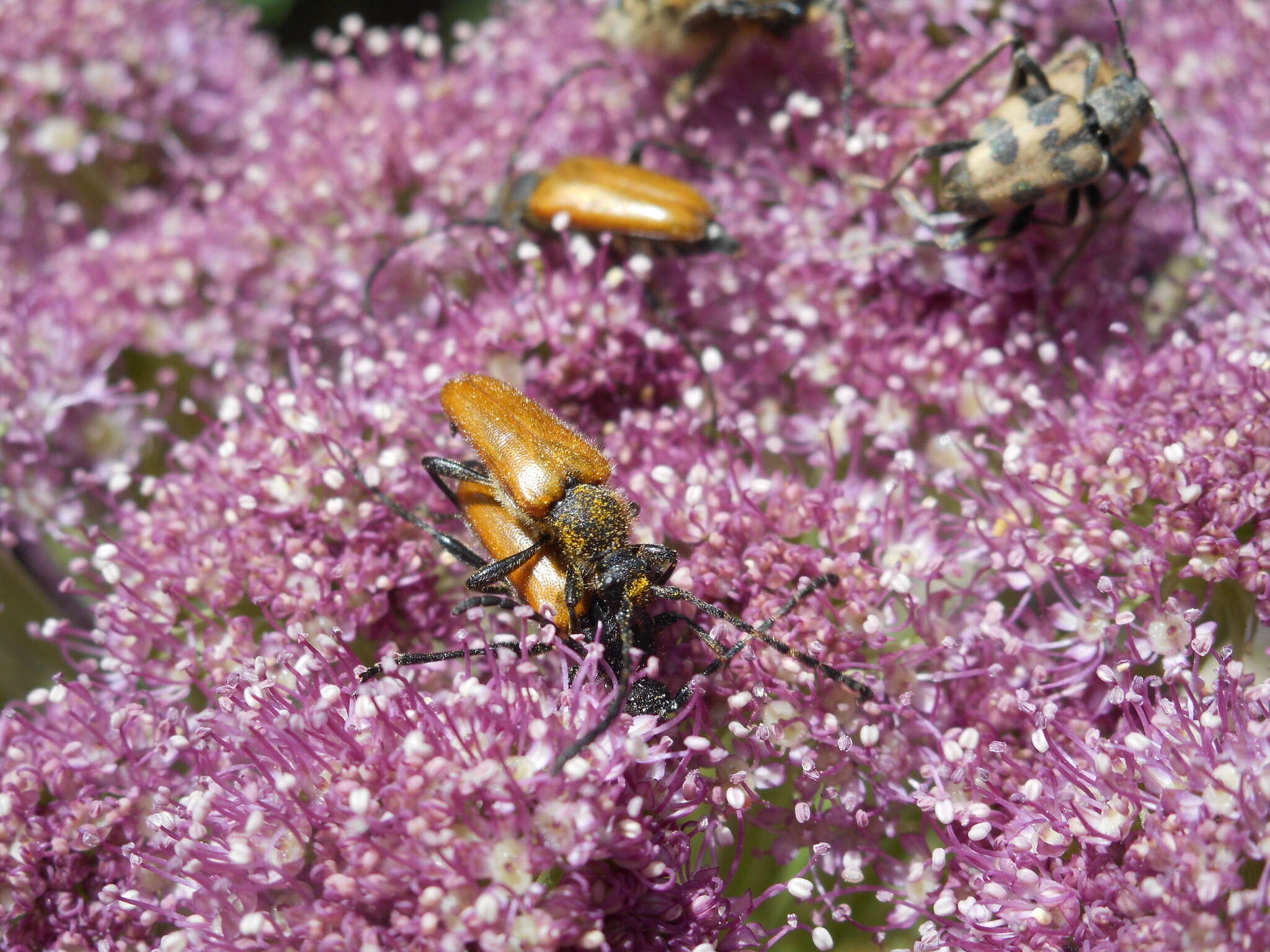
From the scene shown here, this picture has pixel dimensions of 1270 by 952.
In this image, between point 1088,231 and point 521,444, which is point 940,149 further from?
point 521,444

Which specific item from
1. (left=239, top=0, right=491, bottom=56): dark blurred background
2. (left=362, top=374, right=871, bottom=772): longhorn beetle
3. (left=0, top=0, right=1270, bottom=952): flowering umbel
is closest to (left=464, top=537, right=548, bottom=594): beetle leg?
(left=362, top=374, right=871, bottom=772): longhorn beetle

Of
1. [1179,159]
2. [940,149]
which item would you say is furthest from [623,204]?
[1179,159]

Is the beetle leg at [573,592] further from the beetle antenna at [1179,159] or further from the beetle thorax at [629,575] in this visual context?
the beetle antenna at [1179,159]

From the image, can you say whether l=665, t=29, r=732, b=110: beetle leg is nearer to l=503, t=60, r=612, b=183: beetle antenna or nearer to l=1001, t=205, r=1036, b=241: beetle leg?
l=503, t=60, r=612, b=183: beetle antenna

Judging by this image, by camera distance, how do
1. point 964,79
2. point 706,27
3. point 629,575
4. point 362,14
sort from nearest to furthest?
point 629,575 < point 964,79 < point 706,27 < point 362,14

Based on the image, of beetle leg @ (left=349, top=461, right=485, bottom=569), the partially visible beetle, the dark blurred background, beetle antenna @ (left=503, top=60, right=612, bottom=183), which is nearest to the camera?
beetle leg @ (left=349, top=461, right=485, bottom=569)

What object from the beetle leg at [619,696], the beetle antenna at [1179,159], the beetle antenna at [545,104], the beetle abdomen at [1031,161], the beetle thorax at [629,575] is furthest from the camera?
the beetle antenna at [545,104]

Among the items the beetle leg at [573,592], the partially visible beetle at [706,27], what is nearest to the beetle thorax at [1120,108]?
the partially visible beetle at [706,27]
